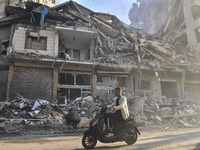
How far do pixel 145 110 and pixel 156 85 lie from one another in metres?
5.96

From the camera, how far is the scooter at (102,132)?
3652 millimetres

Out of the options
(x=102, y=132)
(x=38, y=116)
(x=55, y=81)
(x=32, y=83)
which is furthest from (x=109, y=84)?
(x=102, y=132)

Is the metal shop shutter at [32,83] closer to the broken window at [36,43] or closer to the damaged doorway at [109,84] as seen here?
Result: the broken window at [36,43]

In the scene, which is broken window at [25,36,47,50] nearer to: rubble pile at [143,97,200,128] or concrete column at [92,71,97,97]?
concrete column at [92,71,97,97]

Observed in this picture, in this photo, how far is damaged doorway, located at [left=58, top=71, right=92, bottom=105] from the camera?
13711 mm

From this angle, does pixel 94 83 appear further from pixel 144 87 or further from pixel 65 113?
pixel 144 87

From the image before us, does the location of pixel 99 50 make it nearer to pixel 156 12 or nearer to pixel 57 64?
pixel 57 64

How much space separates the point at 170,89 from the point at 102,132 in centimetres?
1615

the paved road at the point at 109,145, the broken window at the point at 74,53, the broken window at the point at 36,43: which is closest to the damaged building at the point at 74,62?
the broken window at the point at 36,43

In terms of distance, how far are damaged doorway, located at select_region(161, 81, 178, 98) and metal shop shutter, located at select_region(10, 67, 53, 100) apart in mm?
12339

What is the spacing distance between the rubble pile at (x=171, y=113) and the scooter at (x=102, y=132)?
557cm

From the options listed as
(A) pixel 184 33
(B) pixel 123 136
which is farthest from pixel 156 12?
(B) pixel 123 136

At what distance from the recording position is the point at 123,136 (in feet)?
12.9

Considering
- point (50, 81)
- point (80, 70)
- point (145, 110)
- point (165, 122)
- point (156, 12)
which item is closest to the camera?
point (165, 122)
